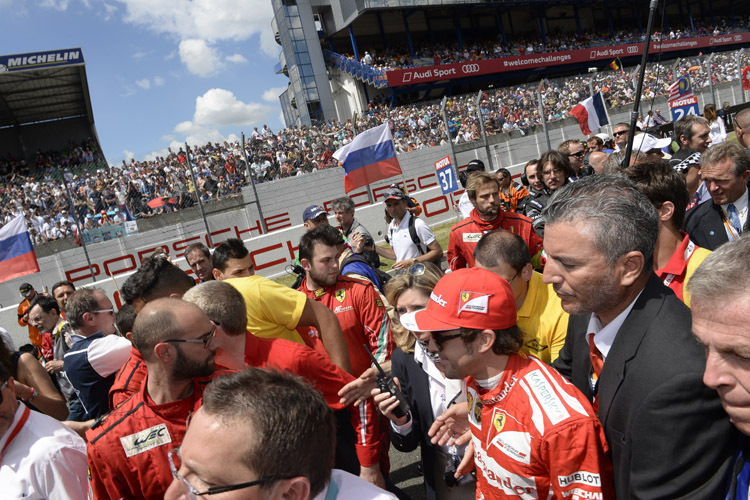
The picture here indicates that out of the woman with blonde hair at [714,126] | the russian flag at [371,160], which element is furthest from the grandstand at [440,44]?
the woman with blonde hair at [714,126]

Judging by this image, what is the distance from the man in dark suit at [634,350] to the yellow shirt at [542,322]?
79 centimetres

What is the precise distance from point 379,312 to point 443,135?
16.4 meters

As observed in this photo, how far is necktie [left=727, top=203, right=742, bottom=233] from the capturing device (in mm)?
3354

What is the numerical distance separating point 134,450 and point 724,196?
3.91m

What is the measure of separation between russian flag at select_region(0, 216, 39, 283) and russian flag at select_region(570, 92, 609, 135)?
1151 centimetres

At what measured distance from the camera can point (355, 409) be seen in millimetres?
2842

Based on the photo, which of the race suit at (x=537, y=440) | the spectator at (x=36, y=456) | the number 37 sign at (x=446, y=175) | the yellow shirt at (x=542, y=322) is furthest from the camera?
the number 37 sign at (x=446, y=175)

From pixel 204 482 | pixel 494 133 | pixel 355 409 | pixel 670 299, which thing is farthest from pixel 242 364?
pixel 494 133

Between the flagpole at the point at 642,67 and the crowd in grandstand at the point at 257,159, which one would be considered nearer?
the flagpole at the point at 642,67

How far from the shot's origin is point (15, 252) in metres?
8.87

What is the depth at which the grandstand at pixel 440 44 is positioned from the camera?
3562 centimetres

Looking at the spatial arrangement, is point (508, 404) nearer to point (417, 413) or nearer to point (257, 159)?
point (417, 413)

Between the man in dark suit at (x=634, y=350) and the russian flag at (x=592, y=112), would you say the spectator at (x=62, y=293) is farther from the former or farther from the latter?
the russian flag at (x=592, y=112)

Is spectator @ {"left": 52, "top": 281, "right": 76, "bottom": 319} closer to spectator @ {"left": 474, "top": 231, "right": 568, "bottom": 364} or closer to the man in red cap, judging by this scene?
spectator @ {"left": 474, "top": 231, "right": 568, "bottom": 364}
